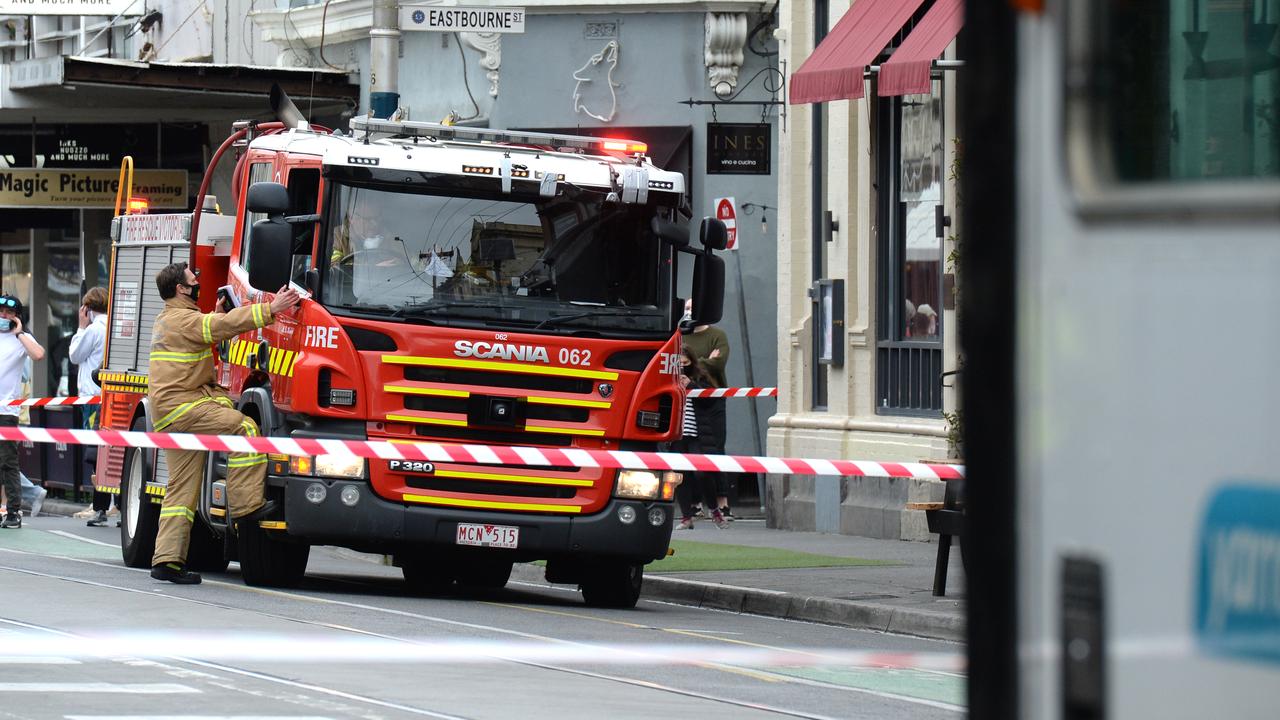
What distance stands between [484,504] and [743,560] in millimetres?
3929

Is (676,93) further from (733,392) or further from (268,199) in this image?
(268,199)

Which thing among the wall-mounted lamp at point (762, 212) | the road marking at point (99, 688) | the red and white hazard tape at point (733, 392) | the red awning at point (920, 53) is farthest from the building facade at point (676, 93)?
the road marking at point (99, 688)

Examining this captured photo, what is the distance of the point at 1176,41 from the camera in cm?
327

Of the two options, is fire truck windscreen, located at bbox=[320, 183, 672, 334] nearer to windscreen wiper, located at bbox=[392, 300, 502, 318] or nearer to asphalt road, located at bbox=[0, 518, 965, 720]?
windscreen wiper, located at bbox=[392, 300, 502, 318]

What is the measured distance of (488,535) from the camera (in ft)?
42.6

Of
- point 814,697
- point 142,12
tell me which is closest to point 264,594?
point 814,697

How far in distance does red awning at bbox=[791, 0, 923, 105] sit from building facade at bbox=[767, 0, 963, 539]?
0.06 feet

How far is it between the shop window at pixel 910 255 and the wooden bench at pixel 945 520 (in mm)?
4567

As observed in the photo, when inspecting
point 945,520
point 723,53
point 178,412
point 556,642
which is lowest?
point 556,642

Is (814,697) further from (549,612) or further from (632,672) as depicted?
(549,612)

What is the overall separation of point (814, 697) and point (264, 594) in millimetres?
4839

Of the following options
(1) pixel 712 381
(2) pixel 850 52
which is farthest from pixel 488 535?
(1) pixel 712 381

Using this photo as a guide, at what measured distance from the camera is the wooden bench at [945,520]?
13117 mm

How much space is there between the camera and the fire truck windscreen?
42.4 ft
